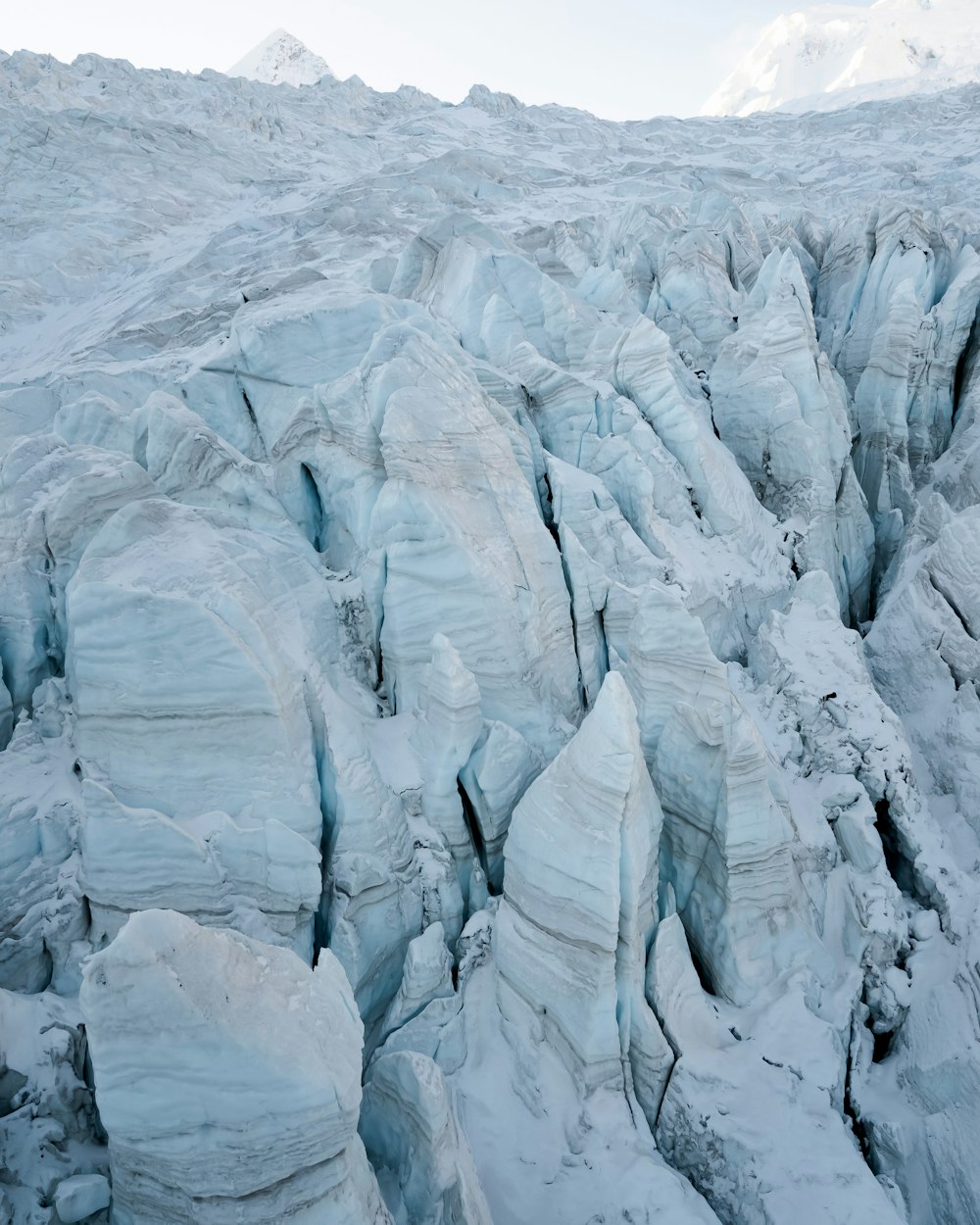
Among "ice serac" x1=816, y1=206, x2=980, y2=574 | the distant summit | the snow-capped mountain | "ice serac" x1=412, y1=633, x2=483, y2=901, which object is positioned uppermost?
the snow-capped mountain

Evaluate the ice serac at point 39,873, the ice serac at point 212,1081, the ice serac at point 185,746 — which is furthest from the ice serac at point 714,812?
the ice serac at point 39,873

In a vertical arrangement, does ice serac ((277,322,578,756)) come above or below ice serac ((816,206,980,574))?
below

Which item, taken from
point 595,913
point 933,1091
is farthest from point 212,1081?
point 933,1091

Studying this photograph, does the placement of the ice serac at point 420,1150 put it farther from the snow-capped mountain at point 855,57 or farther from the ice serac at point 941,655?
the snow-capped mountain at point 855,57

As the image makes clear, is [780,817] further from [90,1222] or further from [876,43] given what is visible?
[876,43]

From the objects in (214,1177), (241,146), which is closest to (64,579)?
(214,1177)

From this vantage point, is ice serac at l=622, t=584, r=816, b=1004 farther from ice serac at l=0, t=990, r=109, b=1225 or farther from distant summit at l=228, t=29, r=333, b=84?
distant summit at l=228, t=29, r=333, b=84

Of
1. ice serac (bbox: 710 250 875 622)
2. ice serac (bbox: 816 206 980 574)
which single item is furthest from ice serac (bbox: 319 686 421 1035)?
ice serac (bbox: 816 206 980 574)
